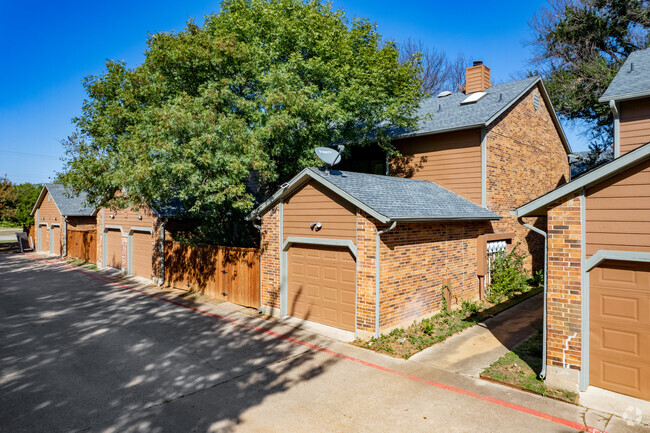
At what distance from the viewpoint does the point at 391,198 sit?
10.8 m

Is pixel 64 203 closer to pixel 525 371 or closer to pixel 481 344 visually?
pixel 481 344

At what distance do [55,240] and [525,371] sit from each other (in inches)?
1376

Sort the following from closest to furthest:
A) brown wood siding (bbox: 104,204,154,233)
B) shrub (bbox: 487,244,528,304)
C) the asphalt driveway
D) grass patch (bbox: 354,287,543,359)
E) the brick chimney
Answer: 1. the asphalt driveway
2. grass patch (bbox: 354,287,543,359)
3. shrub (bbox: 487,244,528,304)
4. the brick chimney
5. brown wood siding (bbox: 104,204,154,233)

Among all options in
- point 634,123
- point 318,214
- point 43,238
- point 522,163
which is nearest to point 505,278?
point 522,163

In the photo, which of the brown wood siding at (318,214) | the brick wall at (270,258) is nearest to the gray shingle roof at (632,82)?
the brown wood siding at (318,214)

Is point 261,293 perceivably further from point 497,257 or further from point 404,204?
point 497,257

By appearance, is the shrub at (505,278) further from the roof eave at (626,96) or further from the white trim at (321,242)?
the white trim at (321,242)

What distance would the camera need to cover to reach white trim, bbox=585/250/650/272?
6.03 metres

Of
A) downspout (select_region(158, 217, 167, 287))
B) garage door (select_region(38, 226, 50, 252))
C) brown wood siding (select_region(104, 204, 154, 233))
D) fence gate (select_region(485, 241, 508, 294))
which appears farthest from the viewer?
garage door (select_region(38, 226, 50, 252))

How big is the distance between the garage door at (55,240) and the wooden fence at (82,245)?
7.43 ft

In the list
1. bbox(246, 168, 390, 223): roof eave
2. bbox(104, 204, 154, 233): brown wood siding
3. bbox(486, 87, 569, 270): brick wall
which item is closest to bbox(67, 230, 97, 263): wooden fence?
bbox(104, 204, 154, 233): brown wood siding

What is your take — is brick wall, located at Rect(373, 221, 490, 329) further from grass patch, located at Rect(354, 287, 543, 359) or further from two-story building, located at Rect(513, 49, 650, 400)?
two-story building, located at Rect(513, 49, 650, 400)

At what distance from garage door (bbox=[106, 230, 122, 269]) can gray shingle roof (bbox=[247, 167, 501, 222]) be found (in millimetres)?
12991

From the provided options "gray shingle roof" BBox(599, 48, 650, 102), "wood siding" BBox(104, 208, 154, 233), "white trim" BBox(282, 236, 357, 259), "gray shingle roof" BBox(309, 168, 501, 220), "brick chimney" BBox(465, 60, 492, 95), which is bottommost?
"white trim" BBox(282, 236, 357, 259)
